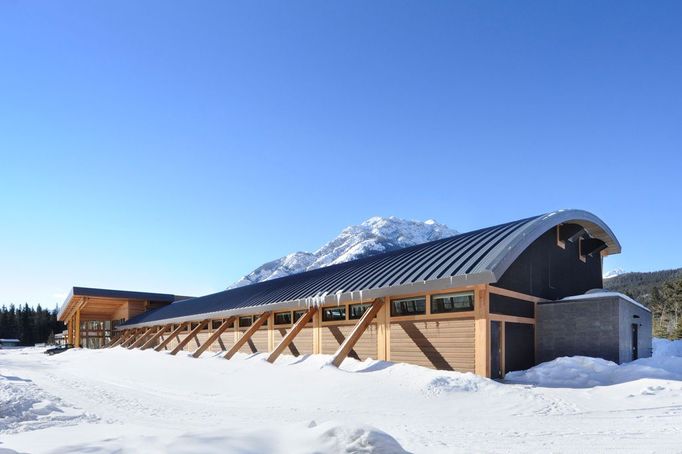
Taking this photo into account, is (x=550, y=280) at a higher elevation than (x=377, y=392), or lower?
higher

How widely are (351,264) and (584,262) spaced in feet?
32.6

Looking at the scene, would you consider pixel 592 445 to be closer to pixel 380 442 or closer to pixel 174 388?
pixel 380 442

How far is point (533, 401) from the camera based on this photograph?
9.38 metres

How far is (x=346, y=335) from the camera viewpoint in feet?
52.2

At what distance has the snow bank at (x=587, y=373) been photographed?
1149 cm

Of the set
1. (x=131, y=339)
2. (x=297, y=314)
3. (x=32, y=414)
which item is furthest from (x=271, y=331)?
(x=131, y=339)

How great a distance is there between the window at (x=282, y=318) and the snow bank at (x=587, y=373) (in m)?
9.38

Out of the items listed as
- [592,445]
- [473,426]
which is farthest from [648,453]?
[473,426]

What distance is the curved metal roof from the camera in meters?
12.6

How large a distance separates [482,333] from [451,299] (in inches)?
53.9

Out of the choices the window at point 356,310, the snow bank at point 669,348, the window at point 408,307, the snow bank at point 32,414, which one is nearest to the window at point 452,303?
the window at point 408,307

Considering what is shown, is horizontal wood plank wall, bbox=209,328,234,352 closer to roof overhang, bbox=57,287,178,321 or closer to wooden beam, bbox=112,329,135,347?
wooden beam, bbox=112,329,135,347

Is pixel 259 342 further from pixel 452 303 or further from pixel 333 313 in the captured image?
pixel 452 303

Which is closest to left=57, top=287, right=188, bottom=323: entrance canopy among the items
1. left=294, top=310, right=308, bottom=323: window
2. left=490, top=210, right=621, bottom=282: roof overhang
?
left=294, top=310, right=308, bottom=323: window
